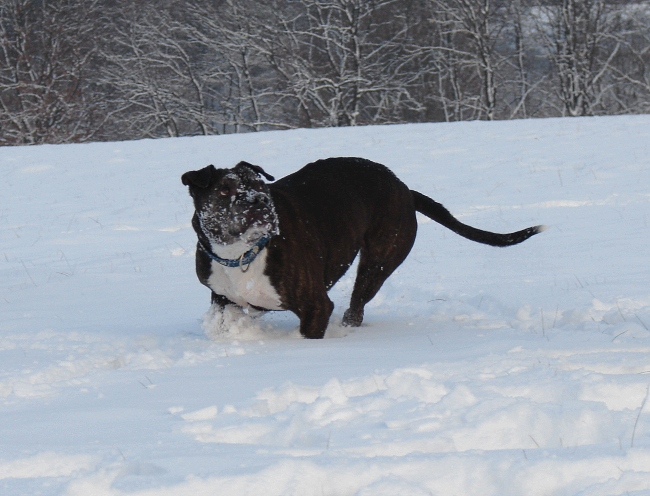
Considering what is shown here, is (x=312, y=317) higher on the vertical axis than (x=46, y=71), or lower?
higher

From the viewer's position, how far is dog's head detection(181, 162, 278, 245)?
190 inches

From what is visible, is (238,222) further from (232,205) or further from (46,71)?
(46,71)

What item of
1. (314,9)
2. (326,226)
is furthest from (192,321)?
(314,9)

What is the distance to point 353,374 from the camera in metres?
3.78

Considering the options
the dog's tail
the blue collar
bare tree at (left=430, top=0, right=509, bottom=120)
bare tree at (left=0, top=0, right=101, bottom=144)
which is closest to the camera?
the blue collar

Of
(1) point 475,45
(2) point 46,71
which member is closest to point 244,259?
(1) point 475,45

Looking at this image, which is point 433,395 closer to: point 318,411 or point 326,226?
point 318,411

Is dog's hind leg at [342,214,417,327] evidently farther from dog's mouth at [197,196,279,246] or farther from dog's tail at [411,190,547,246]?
dog's mouth at [197,196,279,246]

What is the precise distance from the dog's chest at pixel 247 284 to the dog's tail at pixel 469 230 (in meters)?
1.69

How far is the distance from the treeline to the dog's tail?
23.3m

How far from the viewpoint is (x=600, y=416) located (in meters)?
3.02

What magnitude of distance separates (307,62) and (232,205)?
87.2 feet

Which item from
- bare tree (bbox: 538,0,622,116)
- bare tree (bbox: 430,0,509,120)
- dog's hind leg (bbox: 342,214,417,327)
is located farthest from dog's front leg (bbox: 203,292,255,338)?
bare tree (bbox: 538,0,622,116)

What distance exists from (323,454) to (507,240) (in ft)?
11.9
